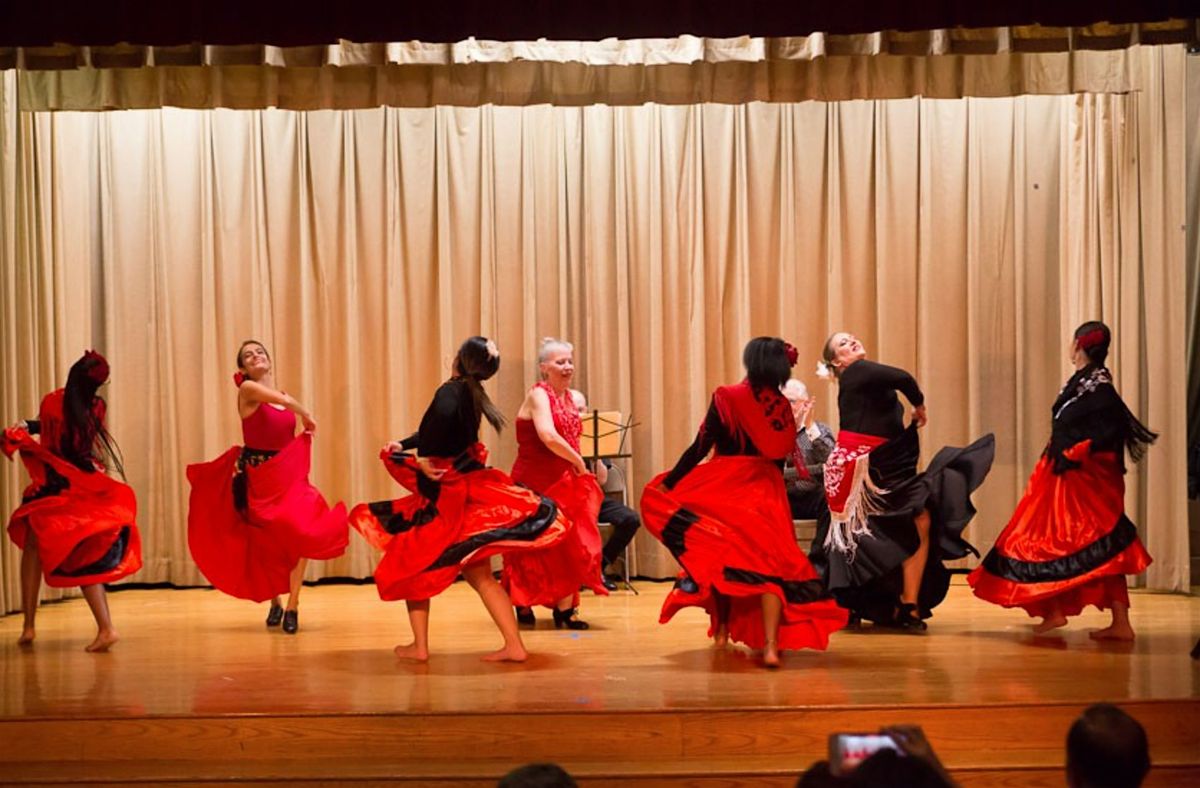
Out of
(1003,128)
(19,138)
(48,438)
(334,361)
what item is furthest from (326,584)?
(1003,128)

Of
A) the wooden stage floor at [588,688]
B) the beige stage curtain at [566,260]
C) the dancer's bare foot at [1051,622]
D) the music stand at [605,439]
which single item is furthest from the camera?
the beige stage curtain at [566,260]

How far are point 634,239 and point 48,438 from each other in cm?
388

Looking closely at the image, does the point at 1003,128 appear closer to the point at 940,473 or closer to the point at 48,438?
the point at 940,473

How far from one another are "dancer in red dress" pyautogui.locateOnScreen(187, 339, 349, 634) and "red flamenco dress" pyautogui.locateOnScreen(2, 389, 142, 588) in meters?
0.46

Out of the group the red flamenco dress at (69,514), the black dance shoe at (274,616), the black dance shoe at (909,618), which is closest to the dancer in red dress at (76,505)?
the red flamenco dress at (69,514)

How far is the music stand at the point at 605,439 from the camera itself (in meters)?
7.99

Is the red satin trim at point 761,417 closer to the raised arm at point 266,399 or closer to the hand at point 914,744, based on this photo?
the raised arm at point 266,399

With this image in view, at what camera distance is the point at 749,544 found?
19.6 ft

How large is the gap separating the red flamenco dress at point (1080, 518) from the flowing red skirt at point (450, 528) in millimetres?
Answer: 2215

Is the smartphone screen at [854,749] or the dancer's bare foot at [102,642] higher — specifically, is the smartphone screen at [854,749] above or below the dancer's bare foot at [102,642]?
above

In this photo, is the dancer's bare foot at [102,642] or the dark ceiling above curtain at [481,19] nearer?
the dark ceiling above curtain at [481,19]

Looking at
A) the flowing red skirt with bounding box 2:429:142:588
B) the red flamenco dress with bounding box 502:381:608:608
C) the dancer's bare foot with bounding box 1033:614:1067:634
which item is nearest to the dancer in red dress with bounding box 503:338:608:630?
the red flamenco dress with bounding box 502:381:608:608

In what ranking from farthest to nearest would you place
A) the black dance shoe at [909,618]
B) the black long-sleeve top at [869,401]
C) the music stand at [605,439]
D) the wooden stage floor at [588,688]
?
the music stand at [605,439] → the black dance shoe at [909,618] → the black long-sleeve top at [869,401] → the wooden stage floor at [588,688]

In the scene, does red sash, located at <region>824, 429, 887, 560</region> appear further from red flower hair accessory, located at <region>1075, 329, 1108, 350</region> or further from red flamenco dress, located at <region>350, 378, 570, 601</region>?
red flamenco dress, located at <region>350, 378, 570, 601</region>
